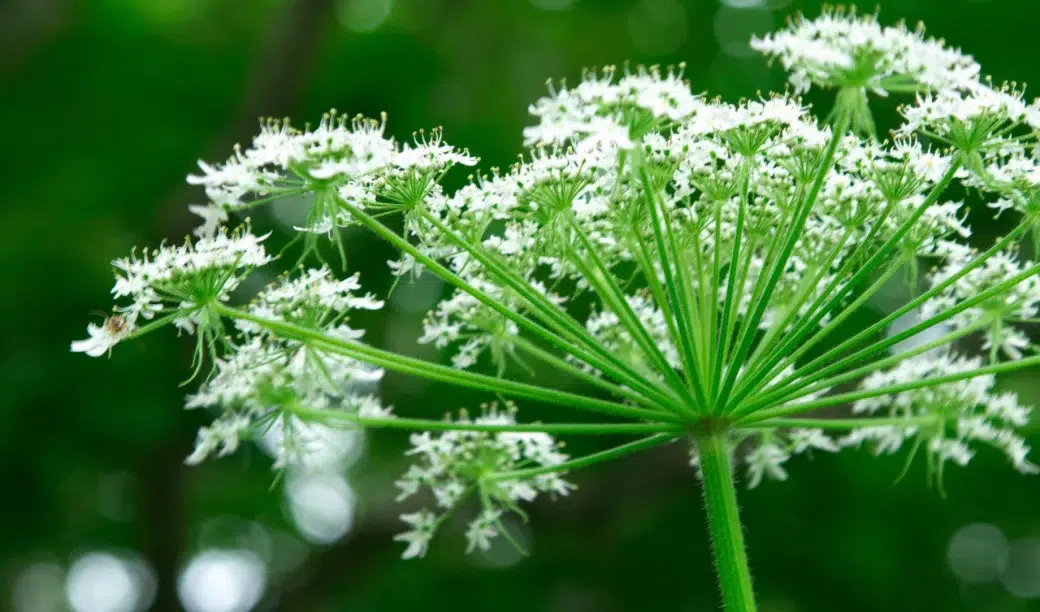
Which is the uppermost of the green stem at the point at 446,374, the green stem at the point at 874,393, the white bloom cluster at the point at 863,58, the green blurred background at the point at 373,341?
the green blurred background at the point at 373,341

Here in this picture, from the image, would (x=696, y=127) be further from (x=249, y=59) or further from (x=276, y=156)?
(x=249, y=59)

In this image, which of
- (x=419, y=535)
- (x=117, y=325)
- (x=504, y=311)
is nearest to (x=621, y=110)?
(x=504, y=311)

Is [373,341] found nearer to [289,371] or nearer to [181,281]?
[289,371]

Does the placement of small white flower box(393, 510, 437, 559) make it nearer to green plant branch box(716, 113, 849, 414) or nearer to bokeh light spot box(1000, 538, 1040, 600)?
green plant branch box(716, 113, 849, 414)

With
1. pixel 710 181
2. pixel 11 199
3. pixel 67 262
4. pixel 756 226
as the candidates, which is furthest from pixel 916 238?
pixel 11 199

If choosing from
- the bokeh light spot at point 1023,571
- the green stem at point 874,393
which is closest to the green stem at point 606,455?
the green stem at point 874,393

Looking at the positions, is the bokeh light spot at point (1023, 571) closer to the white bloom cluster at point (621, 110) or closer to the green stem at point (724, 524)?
the green stem at point (724, 524)

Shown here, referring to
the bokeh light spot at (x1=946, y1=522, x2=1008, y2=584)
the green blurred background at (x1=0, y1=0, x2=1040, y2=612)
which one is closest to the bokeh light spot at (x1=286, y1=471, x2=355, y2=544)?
the green blurred background at (x1=0, y1=0, x2=1040, y2=612)
